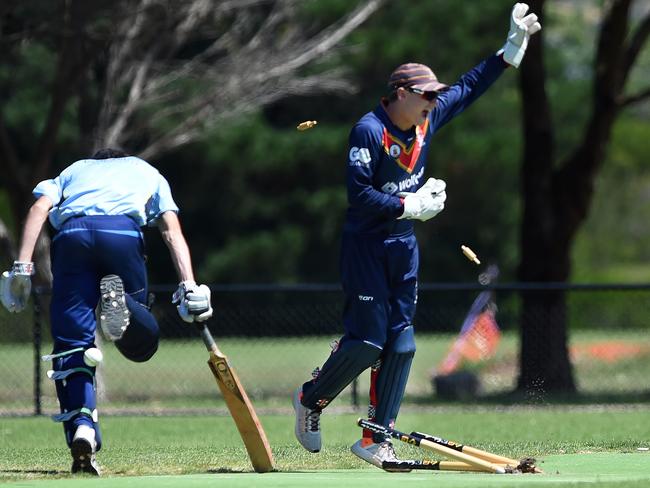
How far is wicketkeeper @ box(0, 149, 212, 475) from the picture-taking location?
713 cm

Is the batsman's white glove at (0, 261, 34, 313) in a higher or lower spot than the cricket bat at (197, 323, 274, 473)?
higher

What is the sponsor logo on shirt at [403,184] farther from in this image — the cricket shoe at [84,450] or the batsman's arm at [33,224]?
the cricket shoe at [84,450]

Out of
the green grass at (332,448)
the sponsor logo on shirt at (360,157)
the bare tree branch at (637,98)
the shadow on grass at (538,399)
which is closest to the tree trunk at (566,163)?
the bare tree branch at (637,98)

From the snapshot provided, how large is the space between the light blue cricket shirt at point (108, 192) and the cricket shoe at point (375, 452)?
5.57ft

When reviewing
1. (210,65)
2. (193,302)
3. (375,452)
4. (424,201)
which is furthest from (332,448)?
(210,65)

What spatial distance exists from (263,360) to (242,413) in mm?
10996

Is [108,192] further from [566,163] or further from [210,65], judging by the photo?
[210,65]

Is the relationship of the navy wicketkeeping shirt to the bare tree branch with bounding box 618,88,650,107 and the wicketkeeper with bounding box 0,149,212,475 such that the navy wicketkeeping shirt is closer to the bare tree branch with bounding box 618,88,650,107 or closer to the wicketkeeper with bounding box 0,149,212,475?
the wicketkeeper with bounding box 0,149,212,475

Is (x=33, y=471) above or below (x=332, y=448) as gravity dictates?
above

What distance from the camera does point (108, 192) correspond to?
7.29 m

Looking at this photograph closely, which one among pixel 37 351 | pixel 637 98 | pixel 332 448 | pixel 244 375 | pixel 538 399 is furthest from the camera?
pixel 244 375

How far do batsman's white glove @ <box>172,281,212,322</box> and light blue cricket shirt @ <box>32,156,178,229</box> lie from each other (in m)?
0.51

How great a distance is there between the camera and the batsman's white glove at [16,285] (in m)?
7.24

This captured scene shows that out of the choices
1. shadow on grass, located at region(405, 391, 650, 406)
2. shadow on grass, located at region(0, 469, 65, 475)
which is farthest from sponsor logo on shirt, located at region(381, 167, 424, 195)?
shadow on grass, located at region(405, 391, 650, 406)
